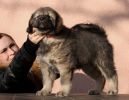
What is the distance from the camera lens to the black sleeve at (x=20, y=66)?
4195 millimetres

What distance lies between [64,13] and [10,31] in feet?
1.94

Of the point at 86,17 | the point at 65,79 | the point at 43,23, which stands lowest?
the point at 65,79

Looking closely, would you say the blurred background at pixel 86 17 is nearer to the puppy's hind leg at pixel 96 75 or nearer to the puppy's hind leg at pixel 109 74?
the puppy's hind leg at pixel 96 75

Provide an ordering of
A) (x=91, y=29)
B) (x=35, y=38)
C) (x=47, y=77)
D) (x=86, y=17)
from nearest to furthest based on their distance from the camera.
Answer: (x=35, y=38) < (x=47, y=77) < (x=91, y=29) < (x=86, y=17)

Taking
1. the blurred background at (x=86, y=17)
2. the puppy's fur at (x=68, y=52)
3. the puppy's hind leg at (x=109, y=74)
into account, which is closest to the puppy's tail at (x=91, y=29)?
the puppy's fur at (x=68, y=52)

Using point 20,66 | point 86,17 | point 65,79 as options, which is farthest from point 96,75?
point 86,17

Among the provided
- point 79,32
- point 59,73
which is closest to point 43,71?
point 59,73

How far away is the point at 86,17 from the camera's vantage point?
5.74 meters

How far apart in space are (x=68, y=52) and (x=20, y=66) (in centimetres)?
44

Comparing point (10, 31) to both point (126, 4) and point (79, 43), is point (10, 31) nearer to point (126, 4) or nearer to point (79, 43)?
point (126, 4)

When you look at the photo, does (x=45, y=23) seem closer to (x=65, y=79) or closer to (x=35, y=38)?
(x=35, y=38)

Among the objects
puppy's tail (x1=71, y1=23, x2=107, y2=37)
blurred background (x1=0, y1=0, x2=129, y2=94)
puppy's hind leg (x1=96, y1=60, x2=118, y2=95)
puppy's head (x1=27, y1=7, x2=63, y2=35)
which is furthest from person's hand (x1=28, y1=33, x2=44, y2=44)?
blurred background (x1=0, y1=0, x2=129, y2=94)

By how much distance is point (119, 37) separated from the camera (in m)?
5.80

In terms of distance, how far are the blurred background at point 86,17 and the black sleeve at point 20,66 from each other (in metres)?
1.24
